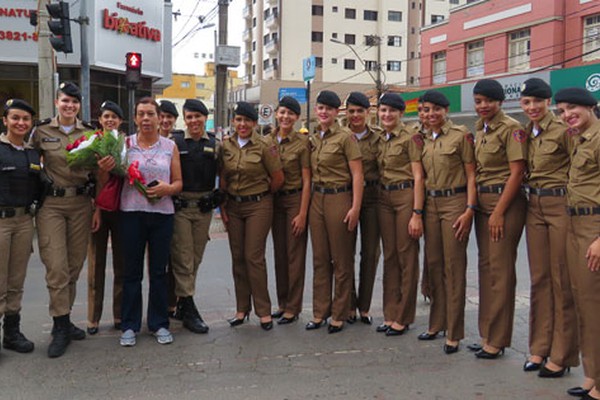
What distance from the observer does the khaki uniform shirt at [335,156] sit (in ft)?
16.4

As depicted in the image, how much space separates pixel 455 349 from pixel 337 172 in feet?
5.51

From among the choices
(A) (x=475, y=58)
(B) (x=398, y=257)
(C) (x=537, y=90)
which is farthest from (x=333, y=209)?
(A) (x=475, y=58)

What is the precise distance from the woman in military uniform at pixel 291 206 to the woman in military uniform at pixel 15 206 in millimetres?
1964

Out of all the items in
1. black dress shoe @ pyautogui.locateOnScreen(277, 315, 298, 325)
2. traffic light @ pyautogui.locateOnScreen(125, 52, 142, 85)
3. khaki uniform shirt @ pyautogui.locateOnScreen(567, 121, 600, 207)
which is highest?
traffic light @ pyautogui.locateOnScreen(125, 52, 142, 85)

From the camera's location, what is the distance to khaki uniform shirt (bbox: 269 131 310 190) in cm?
521

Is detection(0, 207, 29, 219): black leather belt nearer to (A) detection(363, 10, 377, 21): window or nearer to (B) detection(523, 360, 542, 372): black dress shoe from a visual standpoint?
(B) detection(523, 360, 542, 372): black dress shoe

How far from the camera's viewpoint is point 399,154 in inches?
194

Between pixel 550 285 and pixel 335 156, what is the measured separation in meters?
1.92

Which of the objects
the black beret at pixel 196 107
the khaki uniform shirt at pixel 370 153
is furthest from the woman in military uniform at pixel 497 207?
the black beret at pixel 196 107

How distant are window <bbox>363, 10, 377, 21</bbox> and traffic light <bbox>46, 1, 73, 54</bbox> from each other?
51.0 metres

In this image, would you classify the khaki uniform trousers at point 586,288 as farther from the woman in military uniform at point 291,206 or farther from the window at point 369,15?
the window at point 369,15

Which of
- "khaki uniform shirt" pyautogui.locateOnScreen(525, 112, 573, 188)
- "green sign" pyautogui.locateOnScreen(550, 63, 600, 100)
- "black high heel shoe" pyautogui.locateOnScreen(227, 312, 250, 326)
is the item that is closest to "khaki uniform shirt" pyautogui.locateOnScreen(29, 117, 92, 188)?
"black high heel shoe" pyautogui.locateOnScreen(227, 312, 250, 326)

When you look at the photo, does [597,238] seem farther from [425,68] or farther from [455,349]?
[425,68]

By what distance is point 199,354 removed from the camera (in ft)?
15.1
